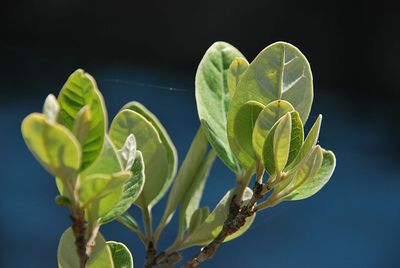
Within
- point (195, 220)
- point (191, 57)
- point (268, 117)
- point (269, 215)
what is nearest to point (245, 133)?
point (268, 117)

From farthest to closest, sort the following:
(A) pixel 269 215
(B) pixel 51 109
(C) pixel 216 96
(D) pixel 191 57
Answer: (D) pixel 191 57 < (A) pixel 269 215 < (C) pixel 216 96 < (B) pixel 51 109

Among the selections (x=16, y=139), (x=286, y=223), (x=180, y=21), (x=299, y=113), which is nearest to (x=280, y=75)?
(x=299, y=113)

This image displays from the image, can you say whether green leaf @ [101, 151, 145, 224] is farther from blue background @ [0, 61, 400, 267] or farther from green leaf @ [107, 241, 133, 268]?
blue background @ [0, 61, 400, 267]

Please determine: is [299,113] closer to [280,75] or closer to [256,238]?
[280,75]

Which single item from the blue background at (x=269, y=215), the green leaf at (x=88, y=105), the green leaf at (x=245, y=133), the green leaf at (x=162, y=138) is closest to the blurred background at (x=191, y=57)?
the blue background at (x=269, y=215)

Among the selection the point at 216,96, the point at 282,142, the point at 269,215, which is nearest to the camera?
the point at 282,142

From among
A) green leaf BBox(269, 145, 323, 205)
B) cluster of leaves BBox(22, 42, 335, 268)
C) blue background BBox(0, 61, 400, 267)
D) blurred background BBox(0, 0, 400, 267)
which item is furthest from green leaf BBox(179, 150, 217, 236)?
blurred background BBox(0, 0, 400, 267)

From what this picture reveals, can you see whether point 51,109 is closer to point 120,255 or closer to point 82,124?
point 82,124
